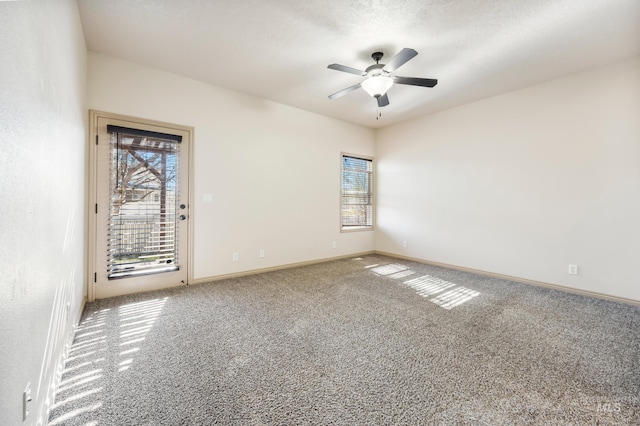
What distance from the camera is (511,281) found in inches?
156

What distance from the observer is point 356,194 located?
19.2 feet

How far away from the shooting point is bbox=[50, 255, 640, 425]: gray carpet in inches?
57.9

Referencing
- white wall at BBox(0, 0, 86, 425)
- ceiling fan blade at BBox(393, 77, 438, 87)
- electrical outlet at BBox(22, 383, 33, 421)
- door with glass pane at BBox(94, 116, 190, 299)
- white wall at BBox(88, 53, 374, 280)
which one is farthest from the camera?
white wall at BBox(88, 53, 374, 280)

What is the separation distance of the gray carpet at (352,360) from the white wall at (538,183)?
682 mm

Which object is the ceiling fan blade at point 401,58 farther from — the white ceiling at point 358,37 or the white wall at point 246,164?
the white wall at point 246,164

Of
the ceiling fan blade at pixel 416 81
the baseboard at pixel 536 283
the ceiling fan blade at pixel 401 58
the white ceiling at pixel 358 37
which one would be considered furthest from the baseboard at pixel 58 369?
the baseboard at pixel 536 283

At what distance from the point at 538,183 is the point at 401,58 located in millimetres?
2890

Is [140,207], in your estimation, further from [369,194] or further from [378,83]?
[369,194]

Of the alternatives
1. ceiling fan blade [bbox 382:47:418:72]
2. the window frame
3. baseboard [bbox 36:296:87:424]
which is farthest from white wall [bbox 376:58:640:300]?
baseboard [bbox 36:296:87:424]

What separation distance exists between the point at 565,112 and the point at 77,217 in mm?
5810

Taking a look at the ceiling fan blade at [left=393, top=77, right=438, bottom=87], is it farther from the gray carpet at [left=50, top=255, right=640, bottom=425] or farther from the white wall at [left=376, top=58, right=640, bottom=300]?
the gray carpet at [left=50, top=255, right=640, bottom=425]

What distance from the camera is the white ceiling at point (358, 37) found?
7.62 ft

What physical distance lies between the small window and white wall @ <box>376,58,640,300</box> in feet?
2.93

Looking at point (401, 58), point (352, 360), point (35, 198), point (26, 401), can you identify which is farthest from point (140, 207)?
point (401, 58)
